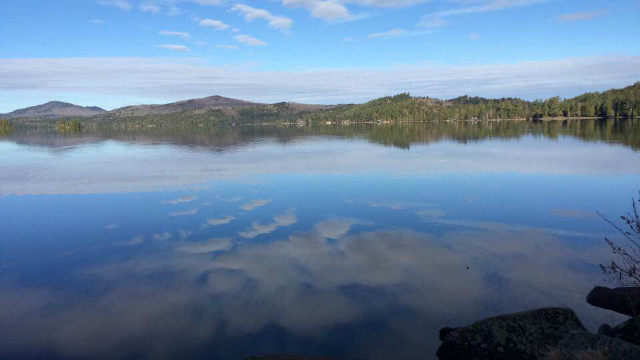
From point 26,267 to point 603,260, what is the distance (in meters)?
21.8

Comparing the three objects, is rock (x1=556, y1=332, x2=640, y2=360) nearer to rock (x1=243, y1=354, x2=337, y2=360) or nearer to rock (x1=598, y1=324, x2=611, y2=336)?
rock (x1=598, y1=324, x2=611, y2=336)

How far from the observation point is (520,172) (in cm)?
3441

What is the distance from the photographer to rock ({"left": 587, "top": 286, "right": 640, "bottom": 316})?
11.0 meters

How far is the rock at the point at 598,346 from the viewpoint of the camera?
23.7ft

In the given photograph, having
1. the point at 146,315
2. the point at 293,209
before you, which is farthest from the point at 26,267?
the point at 293,209

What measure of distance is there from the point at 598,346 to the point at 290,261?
10.3 metres

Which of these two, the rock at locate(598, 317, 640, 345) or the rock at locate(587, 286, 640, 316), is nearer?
the rock at locate(598, 317, 640, 345)

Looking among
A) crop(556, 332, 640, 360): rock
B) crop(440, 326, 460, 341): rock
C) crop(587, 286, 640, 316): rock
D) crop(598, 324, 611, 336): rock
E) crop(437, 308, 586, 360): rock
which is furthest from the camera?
crop(587, 286, 640, 316): rock

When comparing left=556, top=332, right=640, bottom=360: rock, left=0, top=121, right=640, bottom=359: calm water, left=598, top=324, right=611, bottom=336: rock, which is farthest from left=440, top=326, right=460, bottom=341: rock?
left=598, top=324, right=611, bottom=336: rock

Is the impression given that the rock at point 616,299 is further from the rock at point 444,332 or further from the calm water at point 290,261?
the rock at point 444,332

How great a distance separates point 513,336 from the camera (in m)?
8.74

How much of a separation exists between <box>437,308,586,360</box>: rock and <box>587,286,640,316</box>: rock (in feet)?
10.7

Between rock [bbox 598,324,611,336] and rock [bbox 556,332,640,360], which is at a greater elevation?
rock [bbox 556,332,640,360]

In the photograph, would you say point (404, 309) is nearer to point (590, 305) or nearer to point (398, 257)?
point (398, 257)
